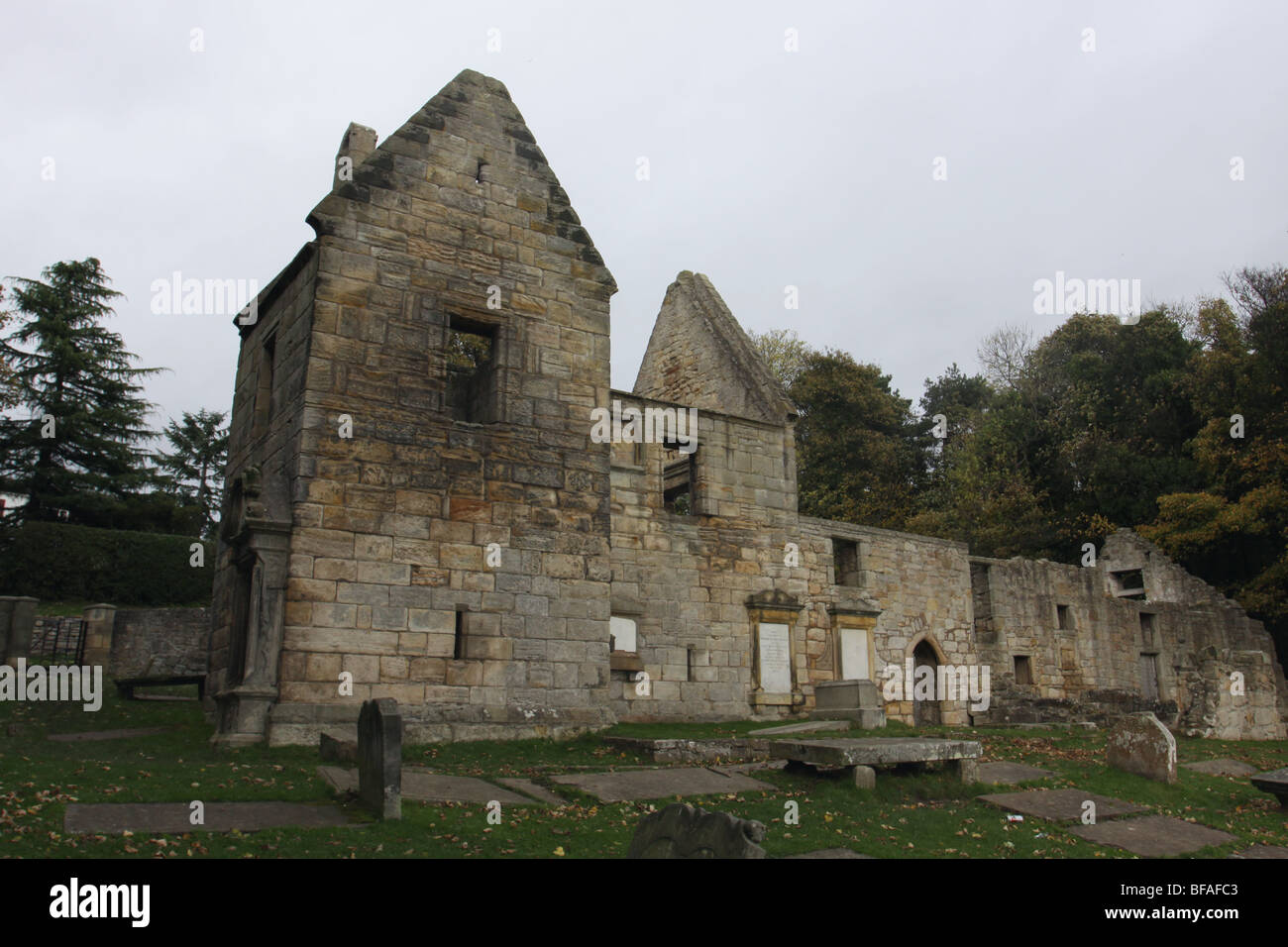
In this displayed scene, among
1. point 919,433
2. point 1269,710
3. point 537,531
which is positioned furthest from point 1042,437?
point 537,531

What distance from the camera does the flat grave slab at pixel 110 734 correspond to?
12508mm

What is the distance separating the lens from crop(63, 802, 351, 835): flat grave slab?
6.89 meters

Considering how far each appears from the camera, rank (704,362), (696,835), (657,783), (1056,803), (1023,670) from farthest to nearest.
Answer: (1023,670) → (704,362) → (1056,803) → (657,783) → (696,835)

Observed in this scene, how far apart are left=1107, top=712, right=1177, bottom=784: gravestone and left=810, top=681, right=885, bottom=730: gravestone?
12.7 feet

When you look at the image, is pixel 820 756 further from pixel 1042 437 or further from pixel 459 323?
pixel 1042 437

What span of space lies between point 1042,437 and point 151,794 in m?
38.0

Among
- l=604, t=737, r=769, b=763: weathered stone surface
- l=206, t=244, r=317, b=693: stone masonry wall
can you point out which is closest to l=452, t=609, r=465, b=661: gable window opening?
l=604, t=737, r=769, b=763: weathered stone surface

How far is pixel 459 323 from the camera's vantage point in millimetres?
14703

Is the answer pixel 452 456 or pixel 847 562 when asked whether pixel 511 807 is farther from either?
pixel 847 562

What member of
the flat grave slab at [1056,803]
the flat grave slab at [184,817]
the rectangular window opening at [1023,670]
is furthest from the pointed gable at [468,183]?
the rectangular window opening at [1023,670]

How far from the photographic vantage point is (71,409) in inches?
1321

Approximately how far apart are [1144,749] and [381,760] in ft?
32.3

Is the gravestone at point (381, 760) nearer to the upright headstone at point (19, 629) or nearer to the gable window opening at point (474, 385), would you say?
the gable window opening at point (474, 385)

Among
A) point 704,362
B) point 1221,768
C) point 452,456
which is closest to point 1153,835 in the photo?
point 1221,768
